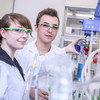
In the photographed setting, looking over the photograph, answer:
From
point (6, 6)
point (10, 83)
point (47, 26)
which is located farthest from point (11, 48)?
point (6, 6)

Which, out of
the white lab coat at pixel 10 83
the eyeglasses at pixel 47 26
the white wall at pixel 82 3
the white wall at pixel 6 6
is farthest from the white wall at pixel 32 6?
the white lab coat at pixel 10 83

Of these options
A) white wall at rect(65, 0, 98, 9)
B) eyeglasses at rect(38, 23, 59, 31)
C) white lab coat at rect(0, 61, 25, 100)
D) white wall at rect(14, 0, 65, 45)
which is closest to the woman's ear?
white lab coat at rect(0, 61, 25, 100)

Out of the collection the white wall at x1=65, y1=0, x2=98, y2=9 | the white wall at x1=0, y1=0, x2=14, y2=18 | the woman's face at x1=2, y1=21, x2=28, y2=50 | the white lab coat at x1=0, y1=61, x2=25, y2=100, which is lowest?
the white lab coat at x1=0, y1=61, x2=25, y2=100

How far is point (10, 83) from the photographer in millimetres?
1104

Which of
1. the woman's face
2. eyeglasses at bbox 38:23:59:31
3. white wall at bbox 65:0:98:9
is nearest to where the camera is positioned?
the woman's face

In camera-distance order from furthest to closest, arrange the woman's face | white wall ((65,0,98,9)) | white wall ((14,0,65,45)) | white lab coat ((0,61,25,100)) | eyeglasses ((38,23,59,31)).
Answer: white wall ((14,0,65,45))
white wall ((65,0,98,9))
eyeglasses ((38,23,59,31))
the woman's face
white lab coat ((0,61,25,100))

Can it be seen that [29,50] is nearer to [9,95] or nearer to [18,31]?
[18,31]

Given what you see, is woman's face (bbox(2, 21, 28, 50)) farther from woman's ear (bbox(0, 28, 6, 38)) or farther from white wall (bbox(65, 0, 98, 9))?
white wall (bbox(65, 0, 98, 9))

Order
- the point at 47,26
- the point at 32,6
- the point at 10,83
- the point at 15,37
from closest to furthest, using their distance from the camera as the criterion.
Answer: the point at 10,83 → the point at 15,37 → the point at 47,26 → the point at 32,6

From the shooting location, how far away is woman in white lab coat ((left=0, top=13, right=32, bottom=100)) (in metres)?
1.10

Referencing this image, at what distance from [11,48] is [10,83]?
0.29 meters

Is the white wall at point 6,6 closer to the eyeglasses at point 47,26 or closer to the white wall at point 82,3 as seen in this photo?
the white wall at point 82,3

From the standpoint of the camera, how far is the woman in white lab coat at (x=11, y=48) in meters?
1.10

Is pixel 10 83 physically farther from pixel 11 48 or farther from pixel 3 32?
pixel 3 32
